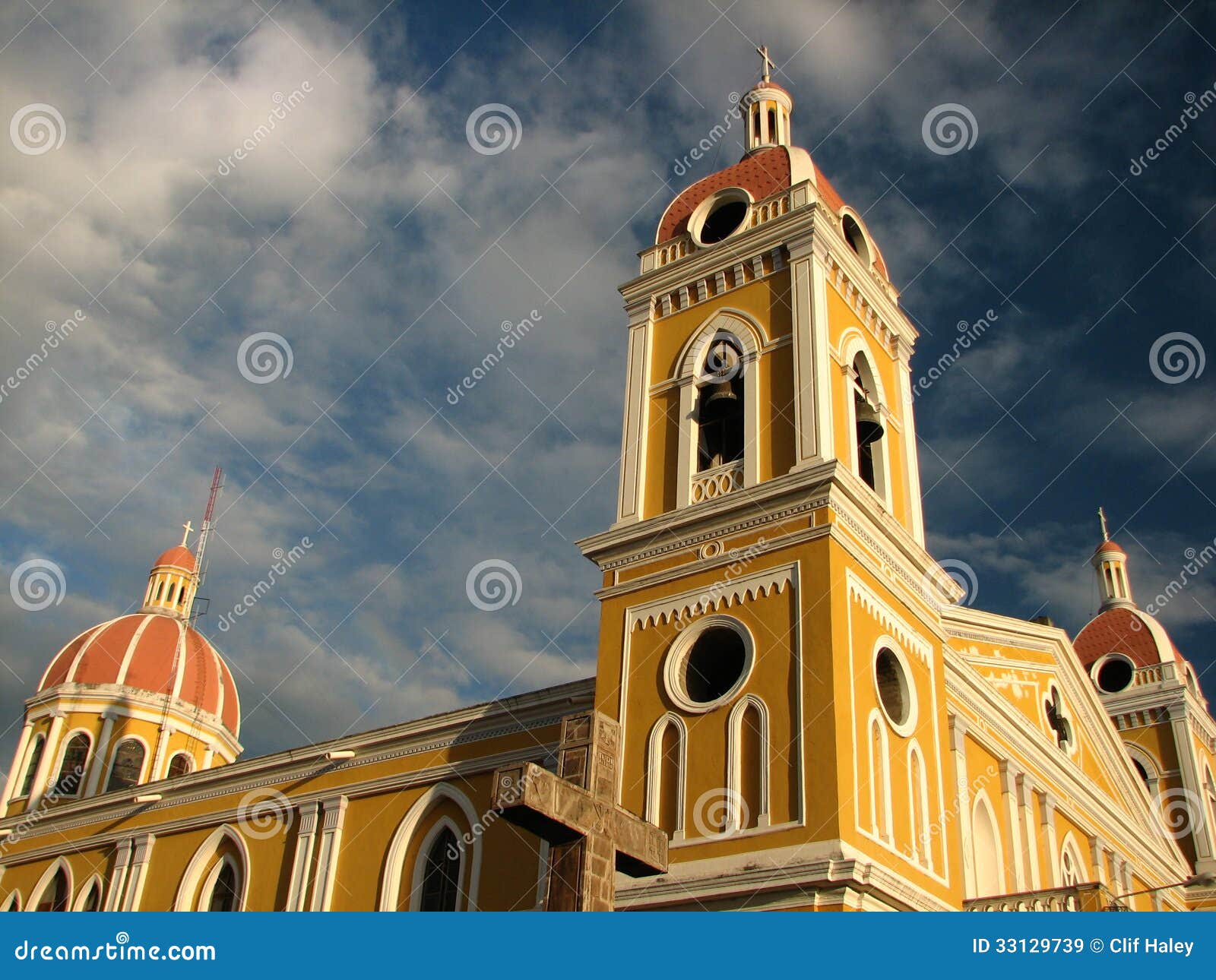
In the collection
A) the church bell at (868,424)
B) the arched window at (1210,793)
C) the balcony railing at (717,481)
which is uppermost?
the church bell at (868,424)

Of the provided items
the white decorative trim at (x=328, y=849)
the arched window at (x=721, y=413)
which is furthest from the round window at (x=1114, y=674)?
the white decorative trim at (x=328, y=849)

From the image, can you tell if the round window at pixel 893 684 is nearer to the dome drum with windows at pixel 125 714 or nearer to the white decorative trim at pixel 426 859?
the white decorative trim at pixel 426 859

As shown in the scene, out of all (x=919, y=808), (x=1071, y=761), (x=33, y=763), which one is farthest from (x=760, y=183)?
(x=33, y=763)

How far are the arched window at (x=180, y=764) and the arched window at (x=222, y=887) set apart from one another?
1182 cm

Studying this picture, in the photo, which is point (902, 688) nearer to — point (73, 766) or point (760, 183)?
point (760, 183)

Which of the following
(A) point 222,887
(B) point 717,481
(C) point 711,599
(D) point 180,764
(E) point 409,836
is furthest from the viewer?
(D) point 180,764

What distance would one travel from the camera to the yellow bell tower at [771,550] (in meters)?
13.6

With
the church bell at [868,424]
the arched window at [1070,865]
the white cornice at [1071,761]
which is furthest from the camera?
the arched window at [1070,865]

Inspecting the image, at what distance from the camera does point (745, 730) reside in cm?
1398

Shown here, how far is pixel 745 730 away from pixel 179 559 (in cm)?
2831

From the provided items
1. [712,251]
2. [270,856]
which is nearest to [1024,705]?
[712,251]

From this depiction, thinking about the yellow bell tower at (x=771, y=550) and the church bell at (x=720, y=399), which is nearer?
the yellow bell tower at (x=771, y=550)

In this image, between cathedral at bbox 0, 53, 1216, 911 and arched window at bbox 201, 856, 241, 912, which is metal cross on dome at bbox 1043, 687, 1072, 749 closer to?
cathedral at bbox 0, 53, 1216, 911

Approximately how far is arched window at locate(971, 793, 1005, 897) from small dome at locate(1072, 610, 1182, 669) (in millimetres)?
12095
